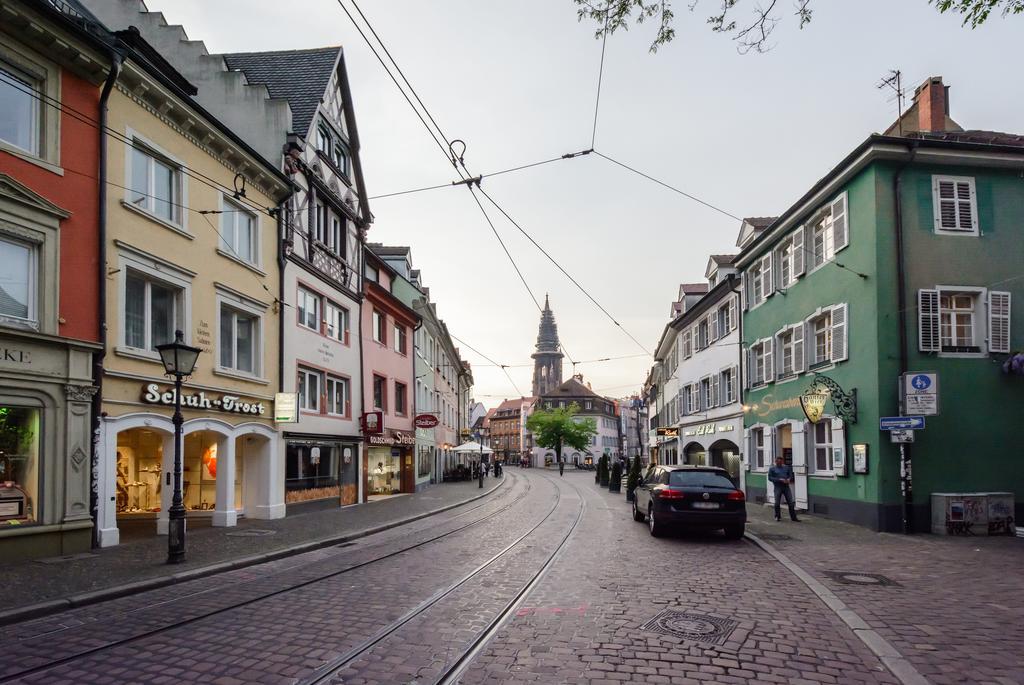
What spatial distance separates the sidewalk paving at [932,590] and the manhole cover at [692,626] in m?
1.46

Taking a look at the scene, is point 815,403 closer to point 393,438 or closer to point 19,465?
point 393,438

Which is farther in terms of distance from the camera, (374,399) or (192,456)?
(374,399)

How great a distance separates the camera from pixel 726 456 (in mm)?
32469

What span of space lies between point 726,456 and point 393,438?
14513 mm

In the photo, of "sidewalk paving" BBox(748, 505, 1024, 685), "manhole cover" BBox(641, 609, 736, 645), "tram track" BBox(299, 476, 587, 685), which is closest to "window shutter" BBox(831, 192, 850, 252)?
"sidewalk paving" BBox(748, 505, 1024, 685)

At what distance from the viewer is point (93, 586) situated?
926 centimetres

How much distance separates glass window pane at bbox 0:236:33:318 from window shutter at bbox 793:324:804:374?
1911 cm

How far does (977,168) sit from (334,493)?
800 inches

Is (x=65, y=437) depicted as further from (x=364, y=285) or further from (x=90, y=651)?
(x=364, y=285)

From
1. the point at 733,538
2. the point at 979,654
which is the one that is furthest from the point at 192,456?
the point at 979,654

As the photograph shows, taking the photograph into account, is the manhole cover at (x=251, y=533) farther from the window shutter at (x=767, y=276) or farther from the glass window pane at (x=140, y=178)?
the window shutter at (x=767, y=276)

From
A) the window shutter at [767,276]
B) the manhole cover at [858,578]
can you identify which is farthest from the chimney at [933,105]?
the manhole cover at [858,578]

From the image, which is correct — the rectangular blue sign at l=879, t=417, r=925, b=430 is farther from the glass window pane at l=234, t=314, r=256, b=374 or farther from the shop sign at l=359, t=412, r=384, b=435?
the shop sign at l=359, t=412, r=384, b=435

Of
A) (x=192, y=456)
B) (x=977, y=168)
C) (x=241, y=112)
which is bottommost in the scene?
(x=192, y=456)
